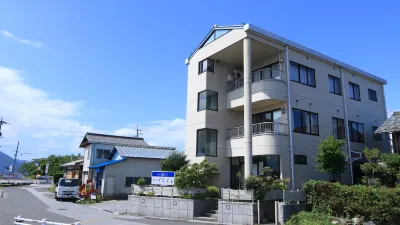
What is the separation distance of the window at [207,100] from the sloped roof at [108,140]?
60.5ft

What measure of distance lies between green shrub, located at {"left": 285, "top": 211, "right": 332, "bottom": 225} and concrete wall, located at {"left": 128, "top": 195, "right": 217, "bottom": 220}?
4584mm

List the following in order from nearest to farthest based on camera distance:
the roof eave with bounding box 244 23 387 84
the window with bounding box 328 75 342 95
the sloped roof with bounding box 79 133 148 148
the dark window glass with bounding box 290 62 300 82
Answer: the roof eave with bounding box 244 23 387 84 → the dark window glass with bounding box 290 62 300 82 → the window with bounding box 328 75 342 95 → the sloped roof with bounding box 79 133 148 148

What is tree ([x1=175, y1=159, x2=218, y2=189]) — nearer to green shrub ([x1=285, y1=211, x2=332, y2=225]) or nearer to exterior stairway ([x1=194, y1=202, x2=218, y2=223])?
exterior stairway ([x1=194, y1=202, x2=218, y2=223])

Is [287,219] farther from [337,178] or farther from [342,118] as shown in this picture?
[342,118]

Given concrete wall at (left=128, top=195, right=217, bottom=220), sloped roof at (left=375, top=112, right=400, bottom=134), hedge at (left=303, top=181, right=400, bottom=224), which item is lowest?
concrete wall at (left=128, top=195, right=217, bottom=220)

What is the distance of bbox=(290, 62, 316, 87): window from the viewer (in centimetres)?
1889

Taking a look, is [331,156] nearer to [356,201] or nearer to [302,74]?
[356,201]

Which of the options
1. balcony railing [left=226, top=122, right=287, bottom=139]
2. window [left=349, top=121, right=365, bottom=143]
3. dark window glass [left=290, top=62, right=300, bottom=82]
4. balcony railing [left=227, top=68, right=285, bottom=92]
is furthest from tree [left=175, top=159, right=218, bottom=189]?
window [left=349, top=121, right=365, bottom=143]

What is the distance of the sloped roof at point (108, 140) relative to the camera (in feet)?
114

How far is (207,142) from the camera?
1917cm

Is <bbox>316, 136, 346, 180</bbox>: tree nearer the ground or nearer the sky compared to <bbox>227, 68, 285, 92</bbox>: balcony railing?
nearer the ground

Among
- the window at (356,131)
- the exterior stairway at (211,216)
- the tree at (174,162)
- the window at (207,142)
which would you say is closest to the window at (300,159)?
the window at (207,142)

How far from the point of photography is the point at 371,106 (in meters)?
23.5

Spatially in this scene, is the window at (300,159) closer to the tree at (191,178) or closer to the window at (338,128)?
the window at (338,128)
